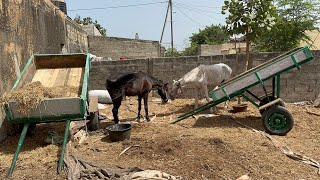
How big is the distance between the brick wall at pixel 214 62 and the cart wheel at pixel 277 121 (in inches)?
163

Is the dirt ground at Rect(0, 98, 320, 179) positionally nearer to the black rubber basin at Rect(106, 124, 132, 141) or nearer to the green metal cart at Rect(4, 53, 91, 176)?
the black rubber basin at Rect(106, 124, 132, 141)

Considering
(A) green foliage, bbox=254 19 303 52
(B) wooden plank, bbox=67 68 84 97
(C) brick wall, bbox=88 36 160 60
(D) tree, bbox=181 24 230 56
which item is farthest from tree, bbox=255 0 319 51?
(D) tree, bbox=181 24 230 56

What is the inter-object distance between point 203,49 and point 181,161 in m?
27.9

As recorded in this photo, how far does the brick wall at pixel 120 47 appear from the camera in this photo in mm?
21547

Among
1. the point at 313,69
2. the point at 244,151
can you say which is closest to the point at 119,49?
the point at 313,69

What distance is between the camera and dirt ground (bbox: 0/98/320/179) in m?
4.90

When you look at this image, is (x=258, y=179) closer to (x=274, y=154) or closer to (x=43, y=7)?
(x=274, y=154)

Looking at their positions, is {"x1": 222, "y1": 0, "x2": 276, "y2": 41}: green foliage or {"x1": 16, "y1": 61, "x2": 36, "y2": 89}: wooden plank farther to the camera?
{"x1": 222, "y1": 0, "x2": 276, "y2": 41}: green foliage

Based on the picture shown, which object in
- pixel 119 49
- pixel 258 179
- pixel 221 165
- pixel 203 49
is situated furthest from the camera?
pixel 203 49

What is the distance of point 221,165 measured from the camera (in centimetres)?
504

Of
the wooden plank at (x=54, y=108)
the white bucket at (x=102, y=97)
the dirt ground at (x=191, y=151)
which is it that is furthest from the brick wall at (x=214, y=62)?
the wooden plank at (x=54, y=108)

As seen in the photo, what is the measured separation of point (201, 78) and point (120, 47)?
1384 cm

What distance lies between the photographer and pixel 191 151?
221 inches

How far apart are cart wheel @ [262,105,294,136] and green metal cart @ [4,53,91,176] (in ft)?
13.8
